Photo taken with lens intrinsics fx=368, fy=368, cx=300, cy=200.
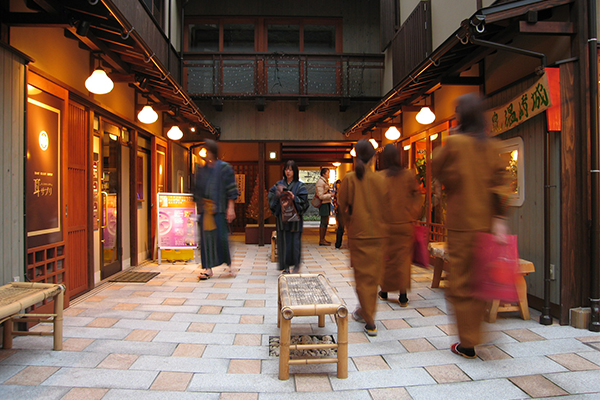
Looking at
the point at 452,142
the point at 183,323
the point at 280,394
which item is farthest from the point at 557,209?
the point at 183,323

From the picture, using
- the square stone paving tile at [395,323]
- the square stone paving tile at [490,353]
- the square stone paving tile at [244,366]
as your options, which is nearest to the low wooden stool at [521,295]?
the square stone paving tile at [490,353]

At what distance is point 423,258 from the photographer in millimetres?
4781

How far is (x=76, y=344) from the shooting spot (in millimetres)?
3691

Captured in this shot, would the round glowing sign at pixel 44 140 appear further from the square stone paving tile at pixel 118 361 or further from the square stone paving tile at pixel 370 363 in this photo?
the square stone paving tile at pixel 370 363

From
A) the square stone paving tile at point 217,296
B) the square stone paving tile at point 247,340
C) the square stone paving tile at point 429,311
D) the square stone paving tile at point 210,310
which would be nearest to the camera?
the square stone paving tile at point 247,340

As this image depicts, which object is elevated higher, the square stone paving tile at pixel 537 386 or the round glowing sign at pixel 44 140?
the round glowing sign at pixel 44 140

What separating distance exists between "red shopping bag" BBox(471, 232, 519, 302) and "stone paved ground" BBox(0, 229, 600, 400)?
2.17 ft

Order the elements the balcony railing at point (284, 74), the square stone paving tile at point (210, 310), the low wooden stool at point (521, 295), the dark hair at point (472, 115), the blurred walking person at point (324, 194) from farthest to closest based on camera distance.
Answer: the blurred walking person at point (324, 194) → the balcony railing at point (284, 74) → the square stone paving tile at point (210, 310) → the low wooden stool at point (521, 295) → the dark hair at point (472, 115)

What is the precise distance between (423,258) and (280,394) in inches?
109

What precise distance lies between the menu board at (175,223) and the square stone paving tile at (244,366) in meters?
5.39

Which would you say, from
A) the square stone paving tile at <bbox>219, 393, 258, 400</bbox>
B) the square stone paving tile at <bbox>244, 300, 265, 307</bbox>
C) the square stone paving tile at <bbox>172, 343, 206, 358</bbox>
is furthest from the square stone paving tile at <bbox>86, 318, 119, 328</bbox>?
the square stone paving tile at <bbox>219, 393, 258, 400</bbox>

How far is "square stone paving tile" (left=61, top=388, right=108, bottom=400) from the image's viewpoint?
2705 millimetres

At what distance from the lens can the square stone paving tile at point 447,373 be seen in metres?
2.97

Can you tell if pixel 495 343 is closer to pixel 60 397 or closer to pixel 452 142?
pixel 452 142
